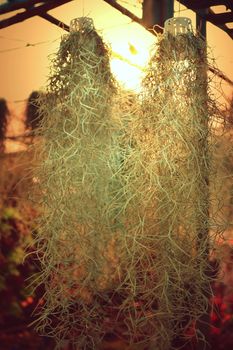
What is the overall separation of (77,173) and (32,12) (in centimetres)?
83

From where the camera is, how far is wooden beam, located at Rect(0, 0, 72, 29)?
1805mm

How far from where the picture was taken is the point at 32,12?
186cm

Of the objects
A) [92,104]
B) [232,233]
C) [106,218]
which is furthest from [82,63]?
[232,233]

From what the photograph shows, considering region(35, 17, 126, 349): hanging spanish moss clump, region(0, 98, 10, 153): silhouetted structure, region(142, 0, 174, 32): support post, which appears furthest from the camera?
region(0, 98, 10, 153): silhouetted structure

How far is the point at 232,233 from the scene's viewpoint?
1897 millimetres

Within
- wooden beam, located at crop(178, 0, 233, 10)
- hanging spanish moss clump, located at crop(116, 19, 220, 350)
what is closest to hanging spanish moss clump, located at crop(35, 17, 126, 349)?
hanging spanish moss clump, located at crop(116, 19, 220, 350)

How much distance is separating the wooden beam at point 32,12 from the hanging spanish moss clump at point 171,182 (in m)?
0.65

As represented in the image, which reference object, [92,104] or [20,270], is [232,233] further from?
[20,270]

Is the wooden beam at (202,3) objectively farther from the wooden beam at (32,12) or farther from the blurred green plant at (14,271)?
the blurred green plant at (14,271)

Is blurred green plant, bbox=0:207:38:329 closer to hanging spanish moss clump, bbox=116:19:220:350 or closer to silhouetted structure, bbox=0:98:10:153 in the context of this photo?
silhouetted structure, bbox=0:98:10:153

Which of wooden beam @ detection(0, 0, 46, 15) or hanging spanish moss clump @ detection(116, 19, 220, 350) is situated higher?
wooden beam @ detection(0, 0, 46, 15)

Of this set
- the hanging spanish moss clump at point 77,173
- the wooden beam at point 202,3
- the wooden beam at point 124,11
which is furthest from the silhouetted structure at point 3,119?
the wooden beam at point 202,3

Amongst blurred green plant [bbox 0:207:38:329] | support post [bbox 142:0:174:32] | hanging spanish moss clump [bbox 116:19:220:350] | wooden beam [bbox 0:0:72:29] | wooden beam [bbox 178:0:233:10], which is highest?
wooden beam [bbox 0:0:72:29]

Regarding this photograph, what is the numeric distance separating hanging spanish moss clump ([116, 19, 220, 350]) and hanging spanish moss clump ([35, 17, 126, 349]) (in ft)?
0.41
